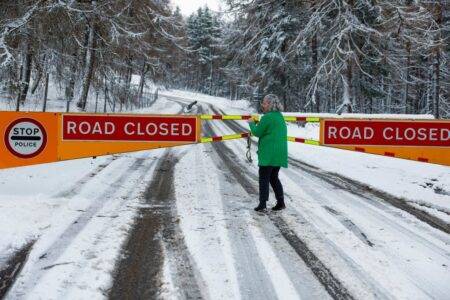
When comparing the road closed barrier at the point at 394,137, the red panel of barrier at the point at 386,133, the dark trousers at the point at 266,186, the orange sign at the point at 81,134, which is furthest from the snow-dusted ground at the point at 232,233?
the red panel of barrier at the point at 386,133

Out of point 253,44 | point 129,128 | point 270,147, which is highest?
point 253,44

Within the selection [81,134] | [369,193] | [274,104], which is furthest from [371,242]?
[81,134]

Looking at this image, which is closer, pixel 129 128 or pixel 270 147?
pixel 270 147

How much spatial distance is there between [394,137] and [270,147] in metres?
3.01

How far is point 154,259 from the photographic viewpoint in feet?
16.1

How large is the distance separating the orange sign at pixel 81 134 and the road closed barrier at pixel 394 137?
103 inches

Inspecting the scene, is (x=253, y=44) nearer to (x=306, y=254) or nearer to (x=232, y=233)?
(x=232, y=233)

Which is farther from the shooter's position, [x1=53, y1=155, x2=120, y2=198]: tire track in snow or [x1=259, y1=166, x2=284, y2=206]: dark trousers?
[x1=53, y1=155, x2=120, y2=198]: tire track in snow

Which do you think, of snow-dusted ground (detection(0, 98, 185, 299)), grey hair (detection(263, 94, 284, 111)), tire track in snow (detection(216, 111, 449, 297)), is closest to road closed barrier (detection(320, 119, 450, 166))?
tire track in snow (detection(216, 111, 449, 297))

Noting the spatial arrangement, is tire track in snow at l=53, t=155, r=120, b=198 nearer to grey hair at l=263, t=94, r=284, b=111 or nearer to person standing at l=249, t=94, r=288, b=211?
person standing at l=249, t=94, r=288, b=211

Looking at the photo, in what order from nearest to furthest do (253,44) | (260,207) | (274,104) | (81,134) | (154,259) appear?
(154,259) → (260,207) → (274,104) → (81,134) → (253,44)

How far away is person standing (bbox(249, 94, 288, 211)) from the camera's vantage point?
7.18m

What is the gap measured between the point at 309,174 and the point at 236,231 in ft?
17.0

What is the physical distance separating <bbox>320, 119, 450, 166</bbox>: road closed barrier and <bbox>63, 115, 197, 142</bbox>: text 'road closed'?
262 cm
